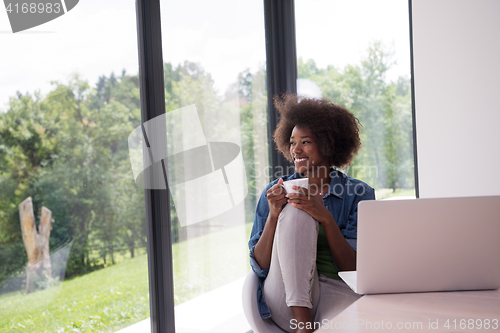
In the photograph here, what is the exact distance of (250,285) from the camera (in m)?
1.60

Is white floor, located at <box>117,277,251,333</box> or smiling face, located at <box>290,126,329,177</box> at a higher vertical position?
smiling face, located at <box>290,126,329,177</box>

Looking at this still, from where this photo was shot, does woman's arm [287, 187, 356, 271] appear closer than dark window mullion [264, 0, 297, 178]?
Yes

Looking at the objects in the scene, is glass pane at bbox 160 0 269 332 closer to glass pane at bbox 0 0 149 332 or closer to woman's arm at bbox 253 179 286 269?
glass pane at bbox 0 0 149 332

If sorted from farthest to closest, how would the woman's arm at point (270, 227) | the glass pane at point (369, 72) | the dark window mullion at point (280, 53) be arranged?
the dark window mullion at point (280, 53)
the glass pane at point (369, 72)
the woman's arm at point (270, 227)

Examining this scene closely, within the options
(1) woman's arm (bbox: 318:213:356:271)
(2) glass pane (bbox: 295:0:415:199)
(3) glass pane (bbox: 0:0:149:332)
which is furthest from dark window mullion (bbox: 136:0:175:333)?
(2) glass pane (bbox: 295:0:415:199)

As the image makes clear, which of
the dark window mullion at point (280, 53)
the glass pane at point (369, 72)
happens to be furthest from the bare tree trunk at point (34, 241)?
the glass pane at point (369, 72)

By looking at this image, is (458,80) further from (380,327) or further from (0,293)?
(0,293)

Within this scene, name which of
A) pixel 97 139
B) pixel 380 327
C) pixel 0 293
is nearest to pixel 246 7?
pixel 97 139

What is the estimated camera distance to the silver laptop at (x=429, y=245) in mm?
963

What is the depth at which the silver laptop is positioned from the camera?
3.16 feet

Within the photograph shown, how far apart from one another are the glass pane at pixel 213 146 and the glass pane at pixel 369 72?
0.41m

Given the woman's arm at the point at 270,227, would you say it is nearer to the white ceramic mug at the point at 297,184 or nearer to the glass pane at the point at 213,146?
the white ceramic mug at the point at 297,184

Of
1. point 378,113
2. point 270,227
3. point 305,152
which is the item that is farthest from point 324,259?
point 378,113

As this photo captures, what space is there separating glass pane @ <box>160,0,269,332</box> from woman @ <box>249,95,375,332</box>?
46 centimetres
